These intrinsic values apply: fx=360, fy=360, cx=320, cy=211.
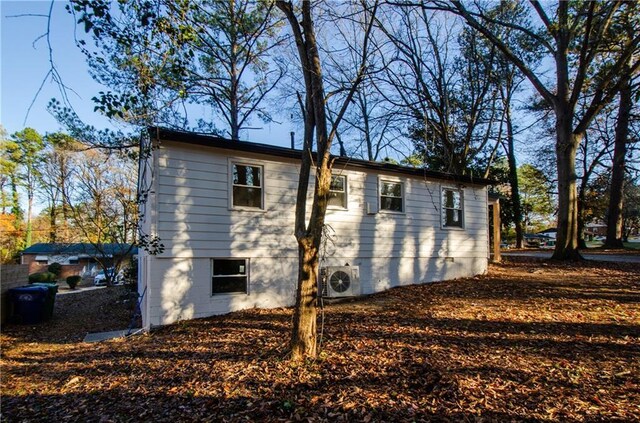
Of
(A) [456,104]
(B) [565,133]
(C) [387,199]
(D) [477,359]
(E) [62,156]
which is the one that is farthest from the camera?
(E) [62,156]

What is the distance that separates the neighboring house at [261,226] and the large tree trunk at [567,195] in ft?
13.1

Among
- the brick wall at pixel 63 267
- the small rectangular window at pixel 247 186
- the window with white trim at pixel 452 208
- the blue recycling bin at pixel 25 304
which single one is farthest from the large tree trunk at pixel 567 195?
the brick wall at pixel 63 267

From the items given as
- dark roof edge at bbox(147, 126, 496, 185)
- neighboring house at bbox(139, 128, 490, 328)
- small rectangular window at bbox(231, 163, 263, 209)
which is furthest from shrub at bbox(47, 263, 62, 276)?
small rectangular window at bbox(231, 163, 263, 209)

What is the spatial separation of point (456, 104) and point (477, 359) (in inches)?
585

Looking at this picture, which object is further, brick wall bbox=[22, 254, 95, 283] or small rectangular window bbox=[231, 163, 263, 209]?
brick wall bbox=[22, 254, 95, 283]

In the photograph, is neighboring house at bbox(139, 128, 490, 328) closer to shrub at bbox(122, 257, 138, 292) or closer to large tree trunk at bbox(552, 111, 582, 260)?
large tree trunk at bbox(552, 111, 582, 260)

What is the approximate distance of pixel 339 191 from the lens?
9.34 metres

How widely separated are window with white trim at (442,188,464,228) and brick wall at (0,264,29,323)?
11.6m

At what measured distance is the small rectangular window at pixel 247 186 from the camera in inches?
320

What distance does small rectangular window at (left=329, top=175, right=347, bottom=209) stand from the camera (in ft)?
30.5

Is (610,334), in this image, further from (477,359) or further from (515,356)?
(477,359)

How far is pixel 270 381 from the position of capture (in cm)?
394

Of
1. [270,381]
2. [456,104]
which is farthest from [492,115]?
[270,381]

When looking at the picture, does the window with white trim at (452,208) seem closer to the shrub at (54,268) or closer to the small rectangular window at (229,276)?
the small rectangular window at (229,276)
